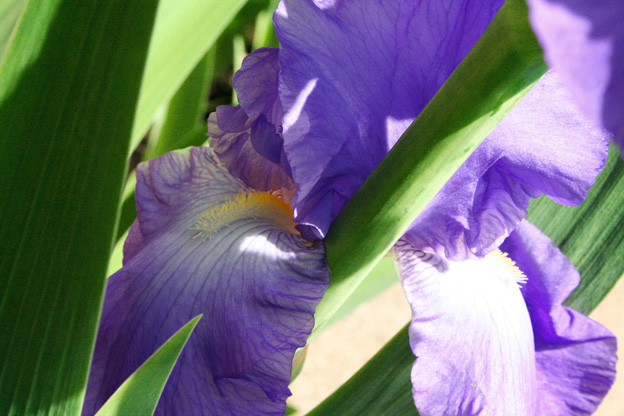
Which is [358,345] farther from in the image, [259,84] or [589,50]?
[589,50]

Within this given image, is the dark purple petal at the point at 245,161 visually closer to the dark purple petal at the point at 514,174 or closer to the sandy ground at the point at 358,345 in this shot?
the dark purple petal at the point at 514,174

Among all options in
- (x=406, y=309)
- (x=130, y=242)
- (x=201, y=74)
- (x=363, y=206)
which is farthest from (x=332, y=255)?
(x=406, y=309)

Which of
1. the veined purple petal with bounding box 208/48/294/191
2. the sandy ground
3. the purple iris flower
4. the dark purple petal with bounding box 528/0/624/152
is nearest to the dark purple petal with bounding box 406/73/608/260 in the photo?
the purple iris flower

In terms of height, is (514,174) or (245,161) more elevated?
(514,174)

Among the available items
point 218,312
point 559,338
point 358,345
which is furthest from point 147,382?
point 358,345

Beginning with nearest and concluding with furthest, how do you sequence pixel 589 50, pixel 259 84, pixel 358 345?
pixel 589 50
pixel 259 84
pixel 358 345

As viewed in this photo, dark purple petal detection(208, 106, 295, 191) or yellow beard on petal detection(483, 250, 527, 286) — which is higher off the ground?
yellow beard on petal detection(483, 250, 527, 286)

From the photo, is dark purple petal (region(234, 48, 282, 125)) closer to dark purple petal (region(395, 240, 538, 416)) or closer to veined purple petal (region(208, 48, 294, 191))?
veined purple petal (region(208, 48, 294, 191))
